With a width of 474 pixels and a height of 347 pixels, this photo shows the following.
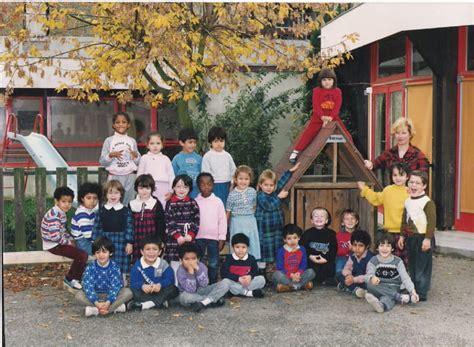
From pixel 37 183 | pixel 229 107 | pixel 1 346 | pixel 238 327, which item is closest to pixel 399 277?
pixel 238 327

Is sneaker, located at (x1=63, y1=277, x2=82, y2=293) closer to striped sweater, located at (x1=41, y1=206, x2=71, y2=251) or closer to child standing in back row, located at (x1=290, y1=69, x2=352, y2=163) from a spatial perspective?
striped sweater, located at (x1=41, y1=206, x2=71, y2=251)

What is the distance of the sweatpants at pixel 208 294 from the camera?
6254 mm

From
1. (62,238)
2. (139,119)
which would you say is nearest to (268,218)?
(62,238)

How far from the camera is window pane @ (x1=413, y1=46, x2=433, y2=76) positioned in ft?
31.8

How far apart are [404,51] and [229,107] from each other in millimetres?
4988

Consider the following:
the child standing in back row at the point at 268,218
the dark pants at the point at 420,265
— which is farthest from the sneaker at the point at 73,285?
the dark pants at the point at 420,265

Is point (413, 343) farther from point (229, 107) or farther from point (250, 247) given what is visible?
point (229, 107)

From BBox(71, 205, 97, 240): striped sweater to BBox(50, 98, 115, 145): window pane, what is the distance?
33.1ft

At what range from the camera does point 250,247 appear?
23.1ft

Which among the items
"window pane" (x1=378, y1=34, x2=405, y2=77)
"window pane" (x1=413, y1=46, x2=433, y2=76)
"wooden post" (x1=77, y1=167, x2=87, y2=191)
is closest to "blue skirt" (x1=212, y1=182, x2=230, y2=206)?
"wooden post" (x1=77, y1=167, x2=87, y2=191)

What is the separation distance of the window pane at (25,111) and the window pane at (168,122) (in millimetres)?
2934

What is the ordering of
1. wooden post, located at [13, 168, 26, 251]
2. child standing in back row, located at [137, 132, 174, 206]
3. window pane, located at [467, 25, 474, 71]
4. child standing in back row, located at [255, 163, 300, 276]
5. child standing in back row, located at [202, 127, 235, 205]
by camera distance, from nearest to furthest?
1. child standing in back row, located at [255, 163, 300, 276]
2. child standing in back row, located at [137, 132, 174, 206]
3. child standing in back row, located at [202, 127, 235, 205]
4. wooden post, located at [13, 168, 26, 251]
5. window pane, located at [467, 25, 474, 71]

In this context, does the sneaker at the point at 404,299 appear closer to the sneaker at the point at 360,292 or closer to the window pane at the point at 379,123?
the sneaker at the point at 360,292

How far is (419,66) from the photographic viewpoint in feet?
32.5
